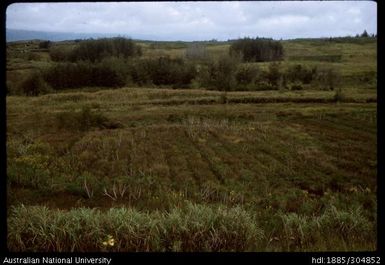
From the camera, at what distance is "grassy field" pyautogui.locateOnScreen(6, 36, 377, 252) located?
4262 millimetres

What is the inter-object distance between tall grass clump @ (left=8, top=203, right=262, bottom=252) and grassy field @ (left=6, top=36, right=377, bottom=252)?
0.01 m

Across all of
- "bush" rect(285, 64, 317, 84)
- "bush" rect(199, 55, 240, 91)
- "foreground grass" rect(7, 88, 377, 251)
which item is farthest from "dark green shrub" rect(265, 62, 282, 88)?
"foreground grass" rect(7, 88, 377, 251)

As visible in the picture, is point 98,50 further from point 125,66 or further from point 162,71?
point 162,71

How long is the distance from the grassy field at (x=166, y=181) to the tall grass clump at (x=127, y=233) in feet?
0.05

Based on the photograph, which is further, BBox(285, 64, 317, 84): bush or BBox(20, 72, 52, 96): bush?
BBox(285, 64, 317, 84): bush

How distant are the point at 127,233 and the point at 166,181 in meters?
4.59

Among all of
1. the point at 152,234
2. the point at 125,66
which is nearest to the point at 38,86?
the point at 125,66

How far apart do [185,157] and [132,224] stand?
693cm

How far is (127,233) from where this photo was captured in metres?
4.27

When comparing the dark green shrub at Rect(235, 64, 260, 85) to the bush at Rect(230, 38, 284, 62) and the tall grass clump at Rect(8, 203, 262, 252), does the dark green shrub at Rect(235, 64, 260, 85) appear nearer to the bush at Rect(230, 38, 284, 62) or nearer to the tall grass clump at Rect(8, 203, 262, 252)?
the bush at Rect(230, 38, 284, 62)

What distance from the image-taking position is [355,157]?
423 inches

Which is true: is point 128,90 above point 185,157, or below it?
above

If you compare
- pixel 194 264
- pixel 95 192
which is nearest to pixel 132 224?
pixel 194 264

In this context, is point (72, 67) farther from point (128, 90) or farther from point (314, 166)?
point (314, 166)
